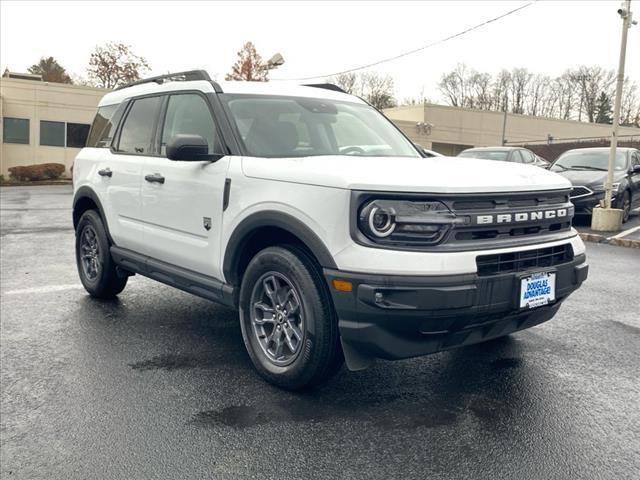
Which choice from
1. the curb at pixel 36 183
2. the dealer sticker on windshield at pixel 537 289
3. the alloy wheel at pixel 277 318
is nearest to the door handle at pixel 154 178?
the alloy wheel at pixel 277 318

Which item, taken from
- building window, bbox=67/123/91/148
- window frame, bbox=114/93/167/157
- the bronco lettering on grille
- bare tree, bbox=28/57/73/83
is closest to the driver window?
window frame, bbox=114/93/167/157

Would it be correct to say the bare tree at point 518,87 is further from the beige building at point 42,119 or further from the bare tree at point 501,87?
the beige building at point 42,119

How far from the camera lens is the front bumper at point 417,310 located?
10.0 ft

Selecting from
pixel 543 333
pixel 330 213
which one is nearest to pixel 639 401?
pixel 543 333

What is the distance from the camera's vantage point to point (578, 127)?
49.2 m

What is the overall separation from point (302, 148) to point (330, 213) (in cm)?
115

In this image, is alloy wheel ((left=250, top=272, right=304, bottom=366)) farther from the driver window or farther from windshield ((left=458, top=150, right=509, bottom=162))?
windshield ((left=458, top=150, right=509, bottom=162))

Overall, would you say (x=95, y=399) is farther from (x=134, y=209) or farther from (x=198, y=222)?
A: (x=134, y=209)

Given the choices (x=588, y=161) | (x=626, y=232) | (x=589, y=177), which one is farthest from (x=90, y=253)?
(x=588, y=161)

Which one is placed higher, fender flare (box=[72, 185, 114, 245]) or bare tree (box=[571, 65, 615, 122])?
bare tree (box=[571, 65, 615, 122])

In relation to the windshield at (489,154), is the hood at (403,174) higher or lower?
lower

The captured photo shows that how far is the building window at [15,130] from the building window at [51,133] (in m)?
0.76

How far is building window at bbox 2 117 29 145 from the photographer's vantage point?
30.9 meters

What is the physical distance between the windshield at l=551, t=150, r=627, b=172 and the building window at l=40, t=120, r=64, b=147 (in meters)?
26.7
